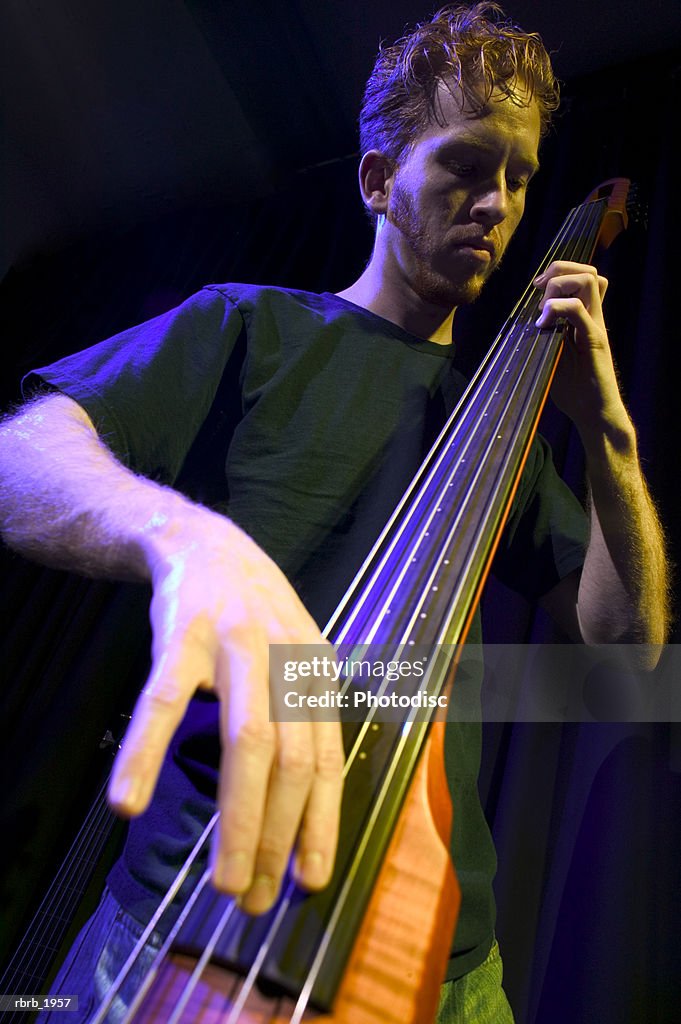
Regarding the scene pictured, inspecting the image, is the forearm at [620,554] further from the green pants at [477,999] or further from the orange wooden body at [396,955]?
the orange wooden body at [396,955]

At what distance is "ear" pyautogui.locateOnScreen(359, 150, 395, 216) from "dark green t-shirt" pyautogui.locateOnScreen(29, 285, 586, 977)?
21 centimetres

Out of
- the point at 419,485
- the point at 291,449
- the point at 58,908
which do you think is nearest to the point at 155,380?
the point at 291,449

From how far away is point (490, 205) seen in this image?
34.6 inches

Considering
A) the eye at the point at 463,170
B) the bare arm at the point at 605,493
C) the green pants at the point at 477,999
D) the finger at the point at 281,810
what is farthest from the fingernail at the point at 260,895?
the eye at the point at 463,170

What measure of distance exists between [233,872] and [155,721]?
74 millimetres

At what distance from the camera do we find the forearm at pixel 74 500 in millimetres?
459

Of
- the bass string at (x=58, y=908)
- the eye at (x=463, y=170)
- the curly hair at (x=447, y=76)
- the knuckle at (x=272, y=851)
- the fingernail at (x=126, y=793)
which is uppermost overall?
the curly hair at (x=447, y=76)

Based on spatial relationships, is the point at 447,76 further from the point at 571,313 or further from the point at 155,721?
the point at 155,721

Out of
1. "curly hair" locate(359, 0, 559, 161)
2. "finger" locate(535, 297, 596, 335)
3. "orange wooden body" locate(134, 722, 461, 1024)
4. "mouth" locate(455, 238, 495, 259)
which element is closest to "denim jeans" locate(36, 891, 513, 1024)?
"orange wooden body" locate(134, 722, 461, 1024)

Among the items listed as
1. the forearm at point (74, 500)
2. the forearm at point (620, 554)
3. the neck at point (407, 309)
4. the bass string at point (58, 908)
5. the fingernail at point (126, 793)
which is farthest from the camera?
the bass string at point (58, 908)

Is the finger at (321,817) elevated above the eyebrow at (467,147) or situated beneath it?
situated beneath

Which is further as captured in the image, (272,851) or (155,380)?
(155,380)

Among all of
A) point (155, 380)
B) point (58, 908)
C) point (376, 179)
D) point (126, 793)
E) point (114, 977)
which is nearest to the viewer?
point (126, 793)

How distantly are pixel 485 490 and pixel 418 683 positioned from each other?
24 centimetres
